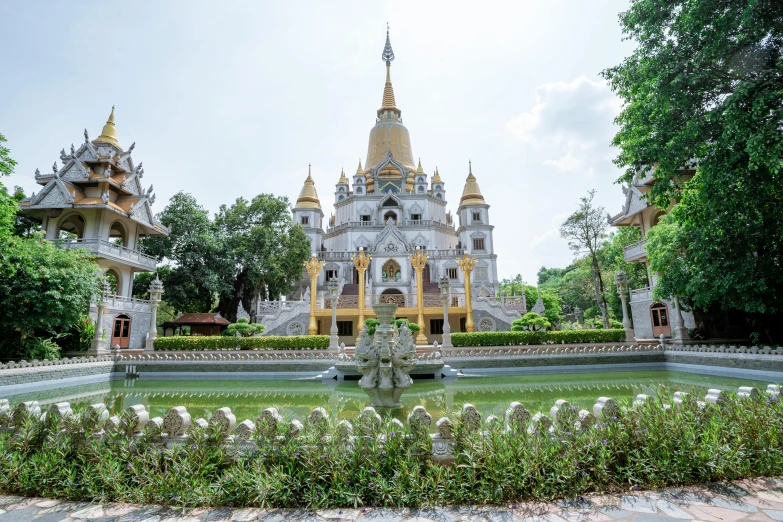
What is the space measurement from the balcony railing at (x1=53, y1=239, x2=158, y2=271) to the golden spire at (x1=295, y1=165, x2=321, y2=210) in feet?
64.2

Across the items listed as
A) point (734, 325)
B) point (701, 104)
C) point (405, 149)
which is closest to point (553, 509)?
point (701, 104)

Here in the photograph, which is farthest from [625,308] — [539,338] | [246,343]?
[246,343]

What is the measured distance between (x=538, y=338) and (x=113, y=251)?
24.6 metres

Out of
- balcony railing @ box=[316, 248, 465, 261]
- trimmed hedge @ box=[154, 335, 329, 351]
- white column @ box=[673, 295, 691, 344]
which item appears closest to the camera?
trimmed hedge @ box=[154, 335, 329, 351]

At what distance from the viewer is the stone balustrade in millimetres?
4555

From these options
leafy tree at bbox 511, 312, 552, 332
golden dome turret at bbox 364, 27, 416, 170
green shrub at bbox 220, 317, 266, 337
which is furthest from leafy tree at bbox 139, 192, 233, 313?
golden dome turret at bbox 364, 27, 416, 170

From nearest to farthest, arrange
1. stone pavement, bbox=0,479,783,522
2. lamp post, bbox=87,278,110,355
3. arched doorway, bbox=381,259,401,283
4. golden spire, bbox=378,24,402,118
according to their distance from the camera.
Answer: stone pavement, bbox=0,479,783,522
lamp post, bbox=87,278,110,355
arched doorway, bbox=381,259,401,283
golden spire, bbox=378,24,402,118

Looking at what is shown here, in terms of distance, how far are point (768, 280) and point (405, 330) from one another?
14.1 m

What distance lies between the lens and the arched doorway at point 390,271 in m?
36.1

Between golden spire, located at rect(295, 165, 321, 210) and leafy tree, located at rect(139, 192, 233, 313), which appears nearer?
leafy tree, located at rect(139, 192, 233, 313)

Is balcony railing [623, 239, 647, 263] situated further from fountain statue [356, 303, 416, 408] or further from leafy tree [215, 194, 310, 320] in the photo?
leafy tree [215, 194, 310, 320]

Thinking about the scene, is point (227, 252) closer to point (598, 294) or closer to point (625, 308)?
point (625, 308)

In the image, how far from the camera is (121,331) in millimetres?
23734

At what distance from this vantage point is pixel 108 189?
84.3 ft
